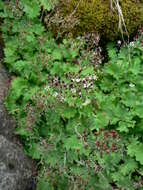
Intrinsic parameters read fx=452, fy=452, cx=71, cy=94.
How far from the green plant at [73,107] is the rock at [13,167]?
0.12m

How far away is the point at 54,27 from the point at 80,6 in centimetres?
35

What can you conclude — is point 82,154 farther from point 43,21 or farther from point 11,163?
point 43,21

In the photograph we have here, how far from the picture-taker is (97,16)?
476 cm

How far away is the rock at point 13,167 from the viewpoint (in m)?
3.86

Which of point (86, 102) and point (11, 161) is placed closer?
point (11, 161)

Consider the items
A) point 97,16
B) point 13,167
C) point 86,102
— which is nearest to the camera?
point 13,167

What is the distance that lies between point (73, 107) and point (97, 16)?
1.12 m

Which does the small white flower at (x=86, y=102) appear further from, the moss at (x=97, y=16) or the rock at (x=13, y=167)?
the moss at (x=97, y=16)

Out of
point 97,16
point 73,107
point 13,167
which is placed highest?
point 97,16

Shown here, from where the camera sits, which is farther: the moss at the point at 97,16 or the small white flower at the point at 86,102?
the moss at the point at 97,16

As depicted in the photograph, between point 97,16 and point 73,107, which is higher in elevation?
point 97,16

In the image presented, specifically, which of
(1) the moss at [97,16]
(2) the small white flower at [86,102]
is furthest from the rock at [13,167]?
(1) the moss at [97,16]

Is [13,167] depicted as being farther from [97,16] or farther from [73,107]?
[97,16]

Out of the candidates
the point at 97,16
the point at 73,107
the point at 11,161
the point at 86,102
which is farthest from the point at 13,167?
the point at 97,16
